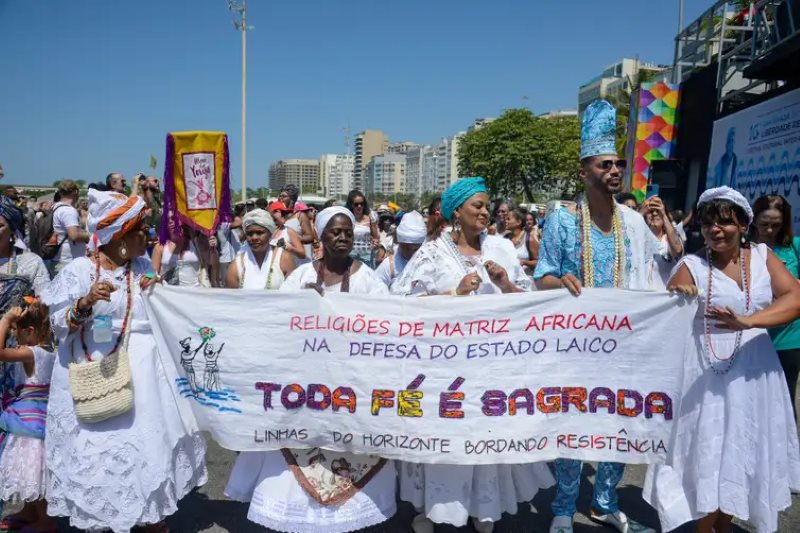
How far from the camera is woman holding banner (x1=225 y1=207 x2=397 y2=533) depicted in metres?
3.11

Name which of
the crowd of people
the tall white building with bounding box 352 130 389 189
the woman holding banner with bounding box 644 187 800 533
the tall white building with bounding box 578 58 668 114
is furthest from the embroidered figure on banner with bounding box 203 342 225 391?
the tall white building with bounding box 352 130 389 189

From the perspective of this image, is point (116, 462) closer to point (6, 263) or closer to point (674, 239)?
point (6, 263)

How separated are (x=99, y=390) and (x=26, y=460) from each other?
658 millimetres

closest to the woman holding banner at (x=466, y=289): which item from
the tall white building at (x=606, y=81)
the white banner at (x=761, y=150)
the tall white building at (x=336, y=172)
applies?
the white banner at (x=761, y=150)

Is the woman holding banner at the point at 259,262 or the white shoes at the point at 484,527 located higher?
the woman holding banner at the point at 259,262

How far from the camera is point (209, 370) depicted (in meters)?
3.27

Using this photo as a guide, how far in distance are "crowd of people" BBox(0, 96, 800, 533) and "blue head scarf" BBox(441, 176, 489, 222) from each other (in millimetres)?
12

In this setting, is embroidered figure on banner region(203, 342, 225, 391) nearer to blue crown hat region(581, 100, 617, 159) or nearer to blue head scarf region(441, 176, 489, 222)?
blue head scarf region(441, 176, 489, 222)

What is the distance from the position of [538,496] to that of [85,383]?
291 centimetres

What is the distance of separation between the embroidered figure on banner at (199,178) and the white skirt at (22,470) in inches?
95.7

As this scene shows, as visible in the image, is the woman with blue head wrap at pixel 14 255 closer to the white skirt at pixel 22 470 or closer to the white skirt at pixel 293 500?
the white skirt at pixel 22 470

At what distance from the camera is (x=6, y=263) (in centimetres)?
358

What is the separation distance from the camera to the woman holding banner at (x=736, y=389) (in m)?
2.92

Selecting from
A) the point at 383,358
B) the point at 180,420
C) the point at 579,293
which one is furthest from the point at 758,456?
the point at 180,420
